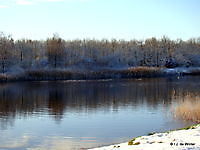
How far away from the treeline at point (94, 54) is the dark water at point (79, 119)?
2845cm

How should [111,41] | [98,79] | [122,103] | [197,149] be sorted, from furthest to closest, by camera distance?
1. [111,41]
2. [98,79]
3. [122,103]
4. [197,149]

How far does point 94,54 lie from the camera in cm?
7338

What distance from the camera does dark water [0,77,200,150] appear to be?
14.8 meters

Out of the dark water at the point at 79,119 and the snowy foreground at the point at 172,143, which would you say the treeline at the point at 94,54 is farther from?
the snowy foreground at the point at 172,143

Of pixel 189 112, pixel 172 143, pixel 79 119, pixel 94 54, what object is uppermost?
pixel 94 54

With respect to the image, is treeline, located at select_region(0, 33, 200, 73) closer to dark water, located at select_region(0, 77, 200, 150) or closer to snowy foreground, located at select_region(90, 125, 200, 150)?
A: dark water, located at select_region(0, 77, 200, 150)

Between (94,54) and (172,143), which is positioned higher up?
(94,54)

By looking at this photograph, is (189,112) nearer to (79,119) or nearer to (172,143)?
(79,119)

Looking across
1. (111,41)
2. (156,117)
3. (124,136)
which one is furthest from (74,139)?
(111,41)

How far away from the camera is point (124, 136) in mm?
15375

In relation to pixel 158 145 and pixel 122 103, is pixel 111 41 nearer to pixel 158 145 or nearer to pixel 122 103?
pixel 122 103

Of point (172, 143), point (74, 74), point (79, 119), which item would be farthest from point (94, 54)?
point (172, 143)

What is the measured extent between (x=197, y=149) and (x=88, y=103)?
62.3ft

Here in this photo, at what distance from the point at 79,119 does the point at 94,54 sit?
5380 cm
